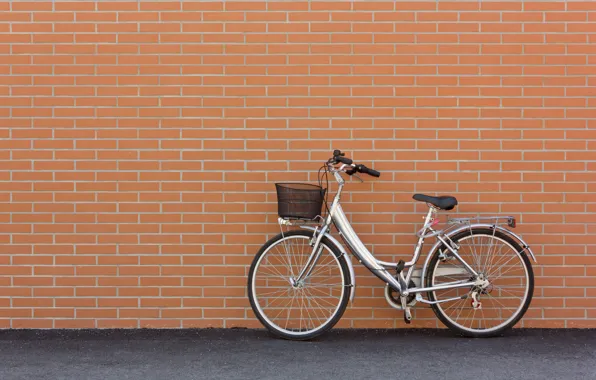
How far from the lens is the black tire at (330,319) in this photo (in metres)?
5.28

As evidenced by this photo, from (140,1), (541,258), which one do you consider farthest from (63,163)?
(541,258)

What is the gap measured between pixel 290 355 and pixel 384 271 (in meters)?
0.95

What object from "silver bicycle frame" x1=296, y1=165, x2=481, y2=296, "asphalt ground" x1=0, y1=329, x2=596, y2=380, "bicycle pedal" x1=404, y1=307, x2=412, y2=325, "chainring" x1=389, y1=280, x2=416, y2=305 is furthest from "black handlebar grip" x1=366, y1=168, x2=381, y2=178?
"asphalt ground" x1=0, y1=329, x2=596, y2=380

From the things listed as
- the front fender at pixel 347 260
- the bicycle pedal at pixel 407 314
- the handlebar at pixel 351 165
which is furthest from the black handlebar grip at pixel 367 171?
the bicycle pedal at pixel 407 314

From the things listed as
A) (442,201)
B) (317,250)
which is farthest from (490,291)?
(317,250)

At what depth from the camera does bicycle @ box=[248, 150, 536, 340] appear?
Result: 5297 millimetres

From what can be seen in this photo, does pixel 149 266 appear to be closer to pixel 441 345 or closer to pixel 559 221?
pixel 441 345

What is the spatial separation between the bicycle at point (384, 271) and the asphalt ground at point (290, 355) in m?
0.20

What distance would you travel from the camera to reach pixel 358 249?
535 centimetres

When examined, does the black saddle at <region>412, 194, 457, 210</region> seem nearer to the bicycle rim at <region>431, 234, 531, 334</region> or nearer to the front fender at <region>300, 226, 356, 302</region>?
the bicycle rim at <region>431, 234, 531, 334</region>

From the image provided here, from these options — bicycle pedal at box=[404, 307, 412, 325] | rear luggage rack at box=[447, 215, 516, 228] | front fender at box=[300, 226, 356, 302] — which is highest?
rear luggage rack at box=[447, 215, 516, 228]

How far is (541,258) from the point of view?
18.5 feet

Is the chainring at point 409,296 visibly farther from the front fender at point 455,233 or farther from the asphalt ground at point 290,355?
the asphalt ground at point 290,355

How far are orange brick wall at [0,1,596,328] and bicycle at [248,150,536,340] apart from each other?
0.72 ft
